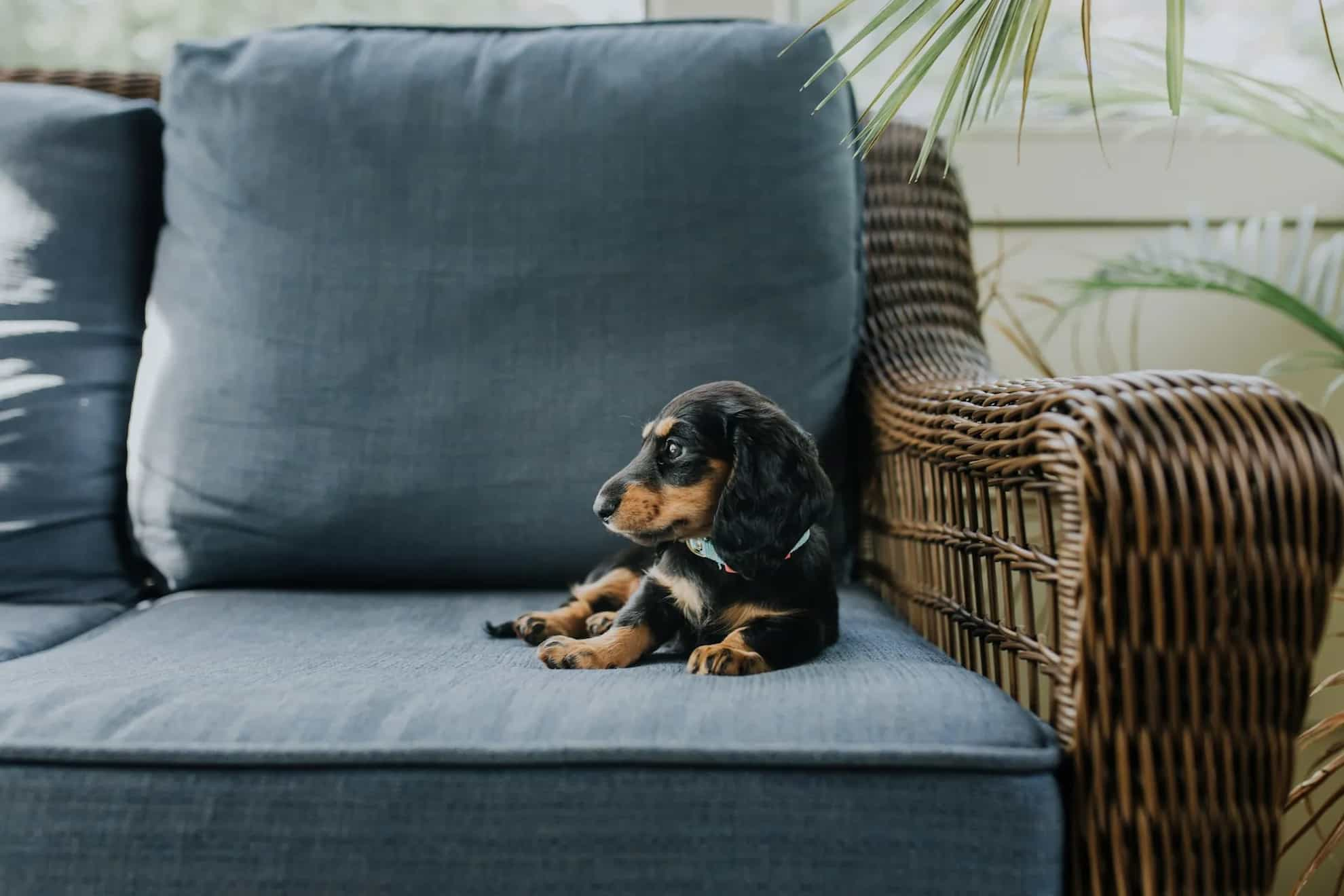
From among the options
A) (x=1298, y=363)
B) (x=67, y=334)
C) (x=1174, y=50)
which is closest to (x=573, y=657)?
(x=1174, y=50)

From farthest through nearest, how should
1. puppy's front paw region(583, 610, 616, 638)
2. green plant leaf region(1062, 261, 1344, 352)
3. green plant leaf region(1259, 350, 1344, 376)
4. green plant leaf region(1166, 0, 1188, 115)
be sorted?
green plant leaf region(1259, 350, 1344, 376), green plant leaf region(1062, 261, 1344, 352), puppy's front paw region(583, 610, 616, 638), green plant leaf region(1166, 0, 1188, 115)

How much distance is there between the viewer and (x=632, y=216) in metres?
1.24

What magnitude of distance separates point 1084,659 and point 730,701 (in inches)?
9.9

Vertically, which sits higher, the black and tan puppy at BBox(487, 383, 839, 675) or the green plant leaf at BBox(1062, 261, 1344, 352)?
the green plant leaf at BBox(1062, 261, 1344, 352)

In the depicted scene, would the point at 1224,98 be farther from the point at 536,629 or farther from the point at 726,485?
the point at 536,629

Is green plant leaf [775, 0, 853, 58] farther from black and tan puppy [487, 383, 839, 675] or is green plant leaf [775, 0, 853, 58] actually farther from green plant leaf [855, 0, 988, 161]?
black and tan puppy [487, 383, 839, 675]

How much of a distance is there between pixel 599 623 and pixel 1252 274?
1.06 m

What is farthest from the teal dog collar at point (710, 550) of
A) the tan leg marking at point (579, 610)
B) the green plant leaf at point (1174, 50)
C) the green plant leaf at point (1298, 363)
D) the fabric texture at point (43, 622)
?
the green plant leaf at point (1298, 363)

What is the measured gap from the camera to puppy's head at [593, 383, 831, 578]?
0.82m

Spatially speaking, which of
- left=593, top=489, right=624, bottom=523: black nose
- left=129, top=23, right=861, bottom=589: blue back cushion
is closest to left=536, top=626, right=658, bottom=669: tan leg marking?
left=593, top=489, right=624, bottom=523: black nose

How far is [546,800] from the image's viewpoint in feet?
2.26

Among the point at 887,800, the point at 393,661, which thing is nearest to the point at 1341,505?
the point at 887,800

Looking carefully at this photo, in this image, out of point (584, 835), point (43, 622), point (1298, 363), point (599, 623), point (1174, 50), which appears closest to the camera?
point (584, 835)

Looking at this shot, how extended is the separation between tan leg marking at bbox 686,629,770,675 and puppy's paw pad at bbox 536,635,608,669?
0.26ft
